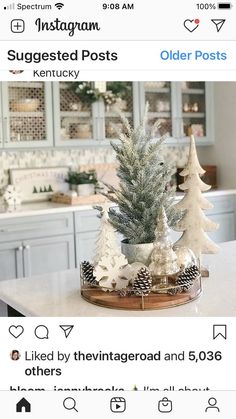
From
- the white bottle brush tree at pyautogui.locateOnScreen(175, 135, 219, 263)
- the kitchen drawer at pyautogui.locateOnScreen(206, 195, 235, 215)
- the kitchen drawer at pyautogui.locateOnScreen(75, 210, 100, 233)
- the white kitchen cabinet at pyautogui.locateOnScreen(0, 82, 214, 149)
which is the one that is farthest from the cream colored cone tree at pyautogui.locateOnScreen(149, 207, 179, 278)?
the kitchen drawer at pyautogui.locateOnScreen(206, 195, 235, 215)

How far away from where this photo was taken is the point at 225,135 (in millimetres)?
2982

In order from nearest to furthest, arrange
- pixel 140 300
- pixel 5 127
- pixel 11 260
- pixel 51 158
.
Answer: pixel 140 300 → pixel 11 260 → pixel 5 127 → pixel 51 158

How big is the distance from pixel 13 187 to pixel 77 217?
349 millimetres

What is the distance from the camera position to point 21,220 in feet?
7.41

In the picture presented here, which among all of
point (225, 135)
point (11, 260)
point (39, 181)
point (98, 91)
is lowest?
point (11, 260)

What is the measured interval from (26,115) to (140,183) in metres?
1.59

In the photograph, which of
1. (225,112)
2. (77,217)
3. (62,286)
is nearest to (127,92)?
(225,112)
